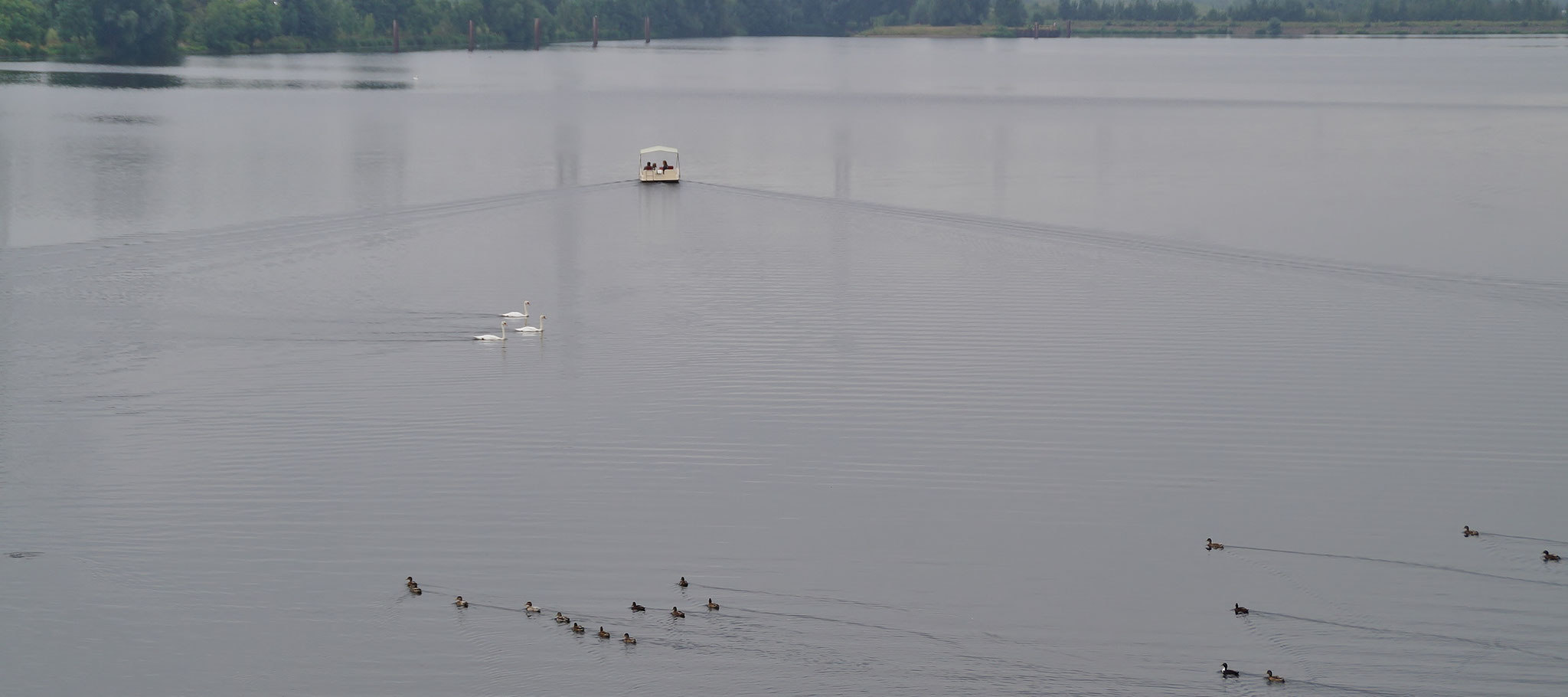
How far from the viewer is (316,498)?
24.0m

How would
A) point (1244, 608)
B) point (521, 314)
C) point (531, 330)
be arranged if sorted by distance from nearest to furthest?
1. point (1244, 608)
2. point (531, 330)
3. point (521, 314)

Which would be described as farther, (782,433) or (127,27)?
(127,27)

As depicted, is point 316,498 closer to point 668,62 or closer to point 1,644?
point 1,644

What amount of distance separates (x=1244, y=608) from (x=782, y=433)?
9.58m

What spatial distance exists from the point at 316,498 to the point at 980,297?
18955mm

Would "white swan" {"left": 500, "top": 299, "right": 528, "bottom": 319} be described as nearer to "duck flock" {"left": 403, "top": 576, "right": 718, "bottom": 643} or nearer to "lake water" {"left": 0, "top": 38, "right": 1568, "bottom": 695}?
"lake water" {"left": 0, "top": 38, "right": 1568, "bottom": 695}

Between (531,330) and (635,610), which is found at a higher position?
(531,330)

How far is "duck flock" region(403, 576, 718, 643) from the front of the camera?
19.5m

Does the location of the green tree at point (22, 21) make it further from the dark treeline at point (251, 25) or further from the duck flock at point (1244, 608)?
the duck flock at point (1244, 608)

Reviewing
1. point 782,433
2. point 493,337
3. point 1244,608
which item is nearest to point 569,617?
point 782,433

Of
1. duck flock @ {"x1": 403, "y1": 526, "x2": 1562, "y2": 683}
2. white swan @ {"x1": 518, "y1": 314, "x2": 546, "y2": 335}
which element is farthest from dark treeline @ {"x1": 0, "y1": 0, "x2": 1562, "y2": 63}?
duck flock @ {"x1": 403, "y1": 526, "x2": 1562, "y2": 683}

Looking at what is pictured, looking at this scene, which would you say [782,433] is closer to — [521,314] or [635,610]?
[635,610]

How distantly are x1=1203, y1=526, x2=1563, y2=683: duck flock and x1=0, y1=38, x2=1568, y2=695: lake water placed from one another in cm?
20

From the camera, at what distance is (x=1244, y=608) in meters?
20.5
